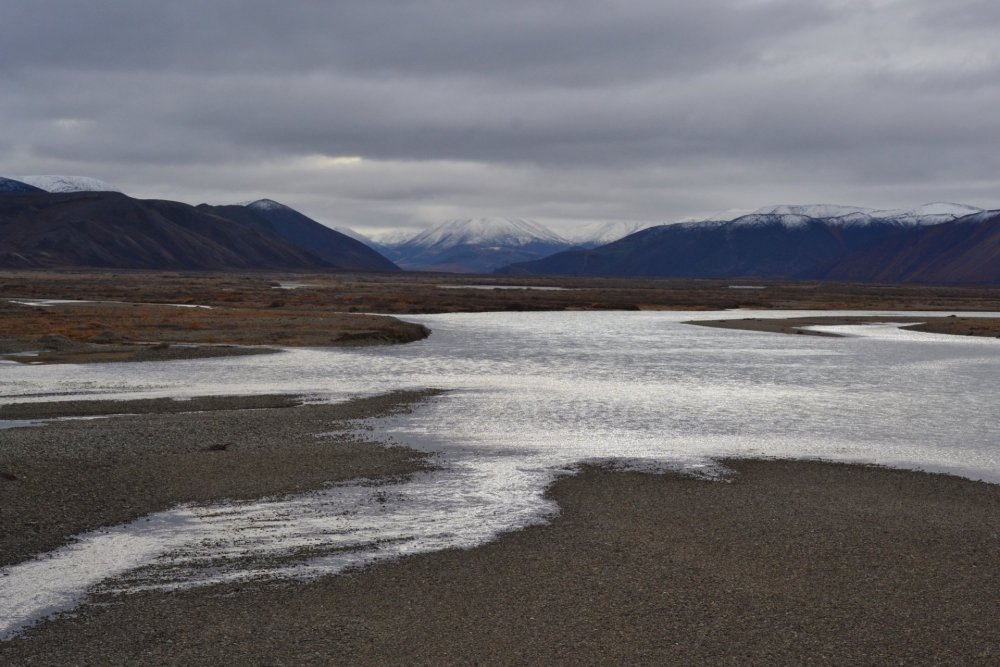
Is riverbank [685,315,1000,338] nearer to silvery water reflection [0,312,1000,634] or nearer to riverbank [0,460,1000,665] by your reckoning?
silvery water reflection [0,312,1000,634]

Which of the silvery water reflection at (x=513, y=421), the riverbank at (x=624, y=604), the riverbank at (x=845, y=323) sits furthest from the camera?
the riverbank at (x=845, y=323)

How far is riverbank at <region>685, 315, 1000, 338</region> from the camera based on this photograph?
259ft

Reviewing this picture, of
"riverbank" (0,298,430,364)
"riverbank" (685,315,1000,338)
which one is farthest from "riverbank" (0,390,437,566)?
"riverbank" (685,315,1000,338)

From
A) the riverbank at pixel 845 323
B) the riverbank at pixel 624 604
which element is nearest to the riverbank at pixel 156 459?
the riverbank at pixel 624 604

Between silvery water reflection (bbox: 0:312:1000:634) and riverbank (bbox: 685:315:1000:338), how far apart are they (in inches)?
388

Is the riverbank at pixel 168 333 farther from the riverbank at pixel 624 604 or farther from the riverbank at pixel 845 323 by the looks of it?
the riverbank at pixel 624 604

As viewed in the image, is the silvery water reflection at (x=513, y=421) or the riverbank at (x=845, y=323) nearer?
the silvery water reflection at (x=513, y=421)

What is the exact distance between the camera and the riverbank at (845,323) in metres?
78.8

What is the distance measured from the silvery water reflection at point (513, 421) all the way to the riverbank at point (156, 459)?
1.11m

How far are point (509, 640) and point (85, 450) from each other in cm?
1553

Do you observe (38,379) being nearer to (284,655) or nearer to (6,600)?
(6,600)

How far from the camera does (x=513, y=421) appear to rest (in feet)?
102

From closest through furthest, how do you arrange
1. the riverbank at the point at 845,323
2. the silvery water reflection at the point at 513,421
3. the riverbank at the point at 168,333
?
the silvery water reflection at the point at 513,421
the riverbank at the point at 168,333
the riverbank at the point at 845,323

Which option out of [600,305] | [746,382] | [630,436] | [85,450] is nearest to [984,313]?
[600,305]
